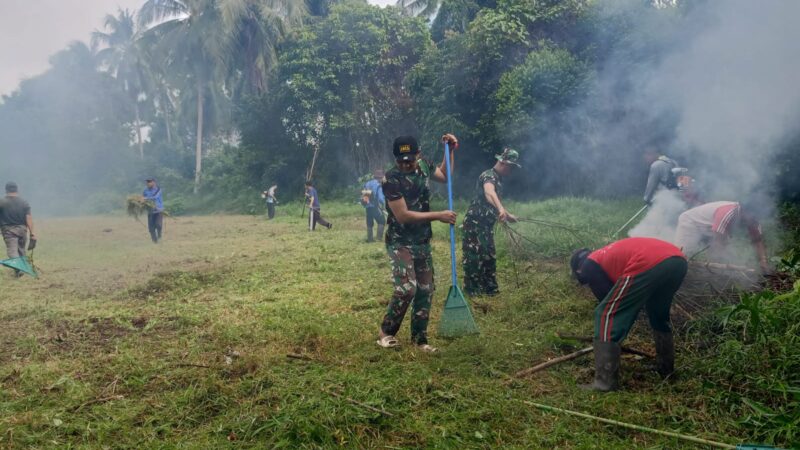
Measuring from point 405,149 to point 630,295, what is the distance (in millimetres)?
1882

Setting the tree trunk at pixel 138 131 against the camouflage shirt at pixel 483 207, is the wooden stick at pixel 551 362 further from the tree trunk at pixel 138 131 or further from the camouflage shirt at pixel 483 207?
the tree trunk at pixel 138 131

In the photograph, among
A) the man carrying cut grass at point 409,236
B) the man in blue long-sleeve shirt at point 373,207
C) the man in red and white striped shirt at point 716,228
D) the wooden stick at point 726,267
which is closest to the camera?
the man carrying cut grass at point 409,236

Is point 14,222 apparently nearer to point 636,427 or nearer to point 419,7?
point 636,427

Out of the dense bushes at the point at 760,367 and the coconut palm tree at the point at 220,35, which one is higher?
the coconut palm tree at the point at 220,35

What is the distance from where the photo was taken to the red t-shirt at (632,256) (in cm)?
320

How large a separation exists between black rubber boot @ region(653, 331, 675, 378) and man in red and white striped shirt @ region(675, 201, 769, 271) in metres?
1.86

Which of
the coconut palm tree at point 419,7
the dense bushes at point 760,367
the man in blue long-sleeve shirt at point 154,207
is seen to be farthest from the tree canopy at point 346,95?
the man in blue long-sleeve shirt at point 154,207

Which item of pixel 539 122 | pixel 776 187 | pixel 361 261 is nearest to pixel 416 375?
pixel 361 261

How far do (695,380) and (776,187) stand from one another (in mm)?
5153

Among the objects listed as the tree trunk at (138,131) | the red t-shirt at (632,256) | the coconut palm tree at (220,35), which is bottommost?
the red t-shirt at (632,256)

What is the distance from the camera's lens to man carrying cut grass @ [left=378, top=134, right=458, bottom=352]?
13.1 ft

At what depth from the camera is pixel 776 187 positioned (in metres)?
7.08

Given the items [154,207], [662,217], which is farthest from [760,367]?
[154,207]

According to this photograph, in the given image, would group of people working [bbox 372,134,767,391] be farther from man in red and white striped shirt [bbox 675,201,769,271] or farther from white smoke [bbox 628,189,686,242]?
white smoke [bbox 628,189,686,242]
